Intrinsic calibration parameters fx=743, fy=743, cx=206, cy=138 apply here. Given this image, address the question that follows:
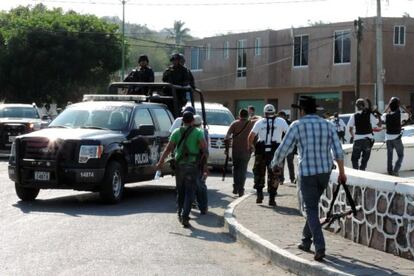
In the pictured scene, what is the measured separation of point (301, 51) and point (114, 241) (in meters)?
41.4

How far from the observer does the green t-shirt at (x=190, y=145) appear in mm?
11414

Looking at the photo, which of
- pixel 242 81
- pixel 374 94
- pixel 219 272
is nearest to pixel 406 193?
pixel 219 272

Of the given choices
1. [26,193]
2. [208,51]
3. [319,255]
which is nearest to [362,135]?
[26,193]

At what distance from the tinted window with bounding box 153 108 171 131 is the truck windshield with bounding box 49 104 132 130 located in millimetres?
1071

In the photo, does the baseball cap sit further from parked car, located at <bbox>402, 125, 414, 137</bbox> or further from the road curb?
parked car, located at <bbox>402, 125, 414, 137</bbox>

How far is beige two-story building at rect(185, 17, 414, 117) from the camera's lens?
4600 centimetres

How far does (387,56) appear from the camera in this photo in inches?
1807

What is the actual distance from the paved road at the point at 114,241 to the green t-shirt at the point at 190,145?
1.03 metres

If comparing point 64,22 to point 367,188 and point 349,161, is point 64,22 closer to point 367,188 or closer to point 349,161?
point 349,161

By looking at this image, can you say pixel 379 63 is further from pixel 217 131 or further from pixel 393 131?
pixel 393 131

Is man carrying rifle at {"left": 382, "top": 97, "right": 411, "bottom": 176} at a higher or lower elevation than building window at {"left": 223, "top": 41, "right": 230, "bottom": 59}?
lower

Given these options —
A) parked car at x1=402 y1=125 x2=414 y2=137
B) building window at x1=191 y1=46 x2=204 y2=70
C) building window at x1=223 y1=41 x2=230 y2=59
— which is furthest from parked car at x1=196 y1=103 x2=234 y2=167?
building window at x1=191 y1=46 x2=204 y2=70

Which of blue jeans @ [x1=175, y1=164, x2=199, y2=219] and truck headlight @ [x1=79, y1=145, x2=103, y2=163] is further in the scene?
truck headlight @ [x1=79, y1=145, x2=103, y2=163]

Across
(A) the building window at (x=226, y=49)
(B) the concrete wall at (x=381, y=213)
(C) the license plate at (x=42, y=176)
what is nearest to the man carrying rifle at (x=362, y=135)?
(B) the concrete wall at (x=381, y=213)
